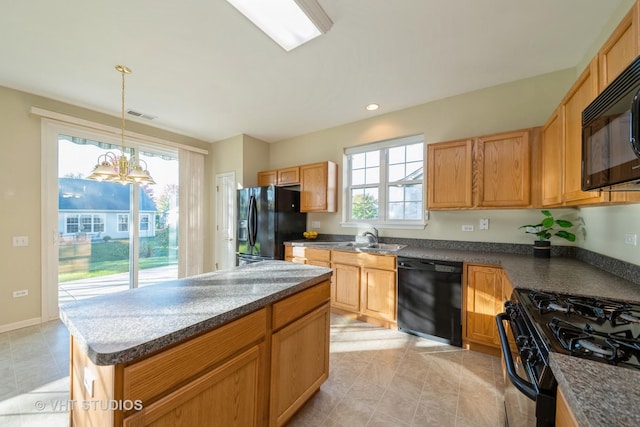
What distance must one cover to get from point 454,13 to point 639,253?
1.98 meters

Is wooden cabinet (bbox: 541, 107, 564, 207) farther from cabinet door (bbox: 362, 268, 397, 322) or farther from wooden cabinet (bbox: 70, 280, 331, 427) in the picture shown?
wooden cabinet (bbox: 70, 280, 331, 427)

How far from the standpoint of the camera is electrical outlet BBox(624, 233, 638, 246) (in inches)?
60.9

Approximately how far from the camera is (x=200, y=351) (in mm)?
979

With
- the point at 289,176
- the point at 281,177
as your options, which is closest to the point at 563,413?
the point at 289,176

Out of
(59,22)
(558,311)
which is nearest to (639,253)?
(558,311)

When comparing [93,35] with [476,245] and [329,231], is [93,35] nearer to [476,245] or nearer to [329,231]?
[329,231]

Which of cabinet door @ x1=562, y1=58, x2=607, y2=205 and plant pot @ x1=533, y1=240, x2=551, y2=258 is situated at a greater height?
cabinet door @ x1=562, y1=58, x2=607, y2=205

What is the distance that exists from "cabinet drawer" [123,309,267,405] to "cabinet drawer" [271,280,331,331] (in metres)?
0.15

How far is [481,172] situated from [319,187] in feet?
6.88

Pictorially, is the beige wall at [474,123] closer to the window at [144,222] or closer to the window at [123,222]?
the window at [144,222]

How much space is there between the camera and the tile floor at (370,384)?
1610mm

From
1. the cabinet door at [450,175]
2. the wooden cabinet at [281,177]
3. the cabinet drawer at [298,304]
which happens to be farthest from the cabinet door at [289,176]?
the cabinet drawer at [298,304]

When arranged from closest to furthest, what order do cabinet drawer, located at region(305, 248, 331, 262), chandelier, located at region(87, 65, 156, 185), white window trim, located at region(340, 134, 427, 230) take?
1. chandelier, located at region(87, 65, 156, 185)
2. white window trim, located at region(340, 134, 427, 230)
3. cabinet drawer, located at region(305, 248, 331, 262)

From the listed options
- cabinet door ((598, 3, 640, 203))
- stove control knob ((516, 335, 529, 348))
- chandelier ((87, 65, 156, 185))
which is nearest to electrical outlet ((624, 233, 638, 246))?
cabinet door ((598, 3, 640, 203))
